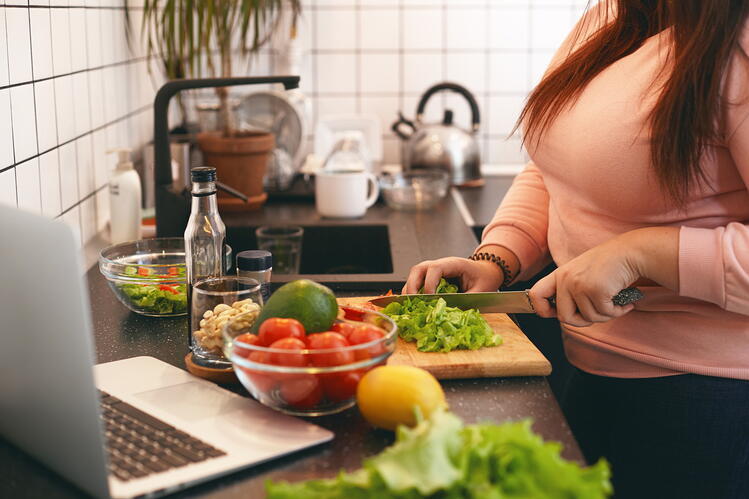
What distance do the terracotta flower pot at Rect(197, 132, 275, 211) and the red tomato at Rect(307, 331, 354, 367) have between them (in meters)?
1.25

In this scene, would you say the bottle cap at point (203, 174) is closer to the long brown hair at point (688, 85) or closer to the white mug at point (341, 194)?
the long brown hair at point (688, 85)

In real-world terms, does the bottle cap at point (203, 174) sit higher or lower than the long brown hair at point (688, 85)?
lower

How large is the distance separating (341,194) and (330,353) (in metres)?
1.21

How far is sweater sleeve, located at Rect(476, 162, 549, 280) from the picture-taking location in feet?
4.64

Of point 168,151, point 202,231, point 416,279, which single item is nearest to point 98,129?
point 168,151

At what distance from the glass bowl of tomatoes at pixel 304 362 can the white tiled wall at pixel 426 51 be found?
2099 millimetres

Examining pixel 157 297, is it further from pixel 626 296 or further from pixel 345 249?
pixel 345 249

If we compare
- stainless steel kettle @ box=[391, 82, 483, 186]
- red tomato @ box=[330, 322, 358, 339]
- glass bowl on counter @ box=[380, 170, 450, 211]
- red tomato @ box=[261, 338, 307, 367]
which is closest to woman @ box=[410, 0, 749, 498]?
red tomato @ box=[330, 322, 358, 339]

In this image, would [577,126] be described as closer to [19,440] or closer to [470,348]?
[470,348]

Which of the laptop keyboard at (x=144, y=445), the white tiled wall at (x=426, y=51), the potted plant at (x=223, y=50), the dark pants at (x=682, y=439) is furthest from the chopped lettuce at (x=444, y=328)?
the white tiled wall at (x=426, y=51)

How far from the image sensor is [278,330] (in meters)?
0.93

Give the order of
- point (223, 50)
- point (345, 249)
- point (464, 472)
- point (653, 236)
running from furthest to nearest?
point (223, 50)
point (345, 249)
point (653, 236)
point (464, 472)

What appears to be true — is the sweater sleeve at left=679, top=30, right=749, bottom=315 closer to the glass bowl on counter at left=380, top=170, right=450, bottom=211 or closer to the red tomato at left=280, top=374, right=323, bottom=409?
the red tomato at left=280, top=374, right=323, bottom=409

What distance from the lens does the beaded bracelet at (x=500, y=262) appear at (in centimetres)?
137
